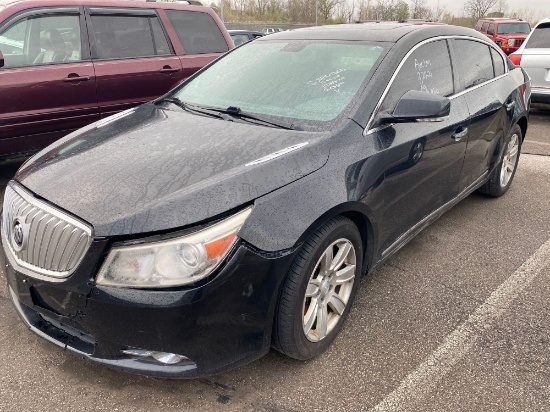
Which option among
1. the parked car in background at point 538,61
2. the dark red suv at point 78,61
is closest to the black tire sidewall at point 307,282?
the dark red suv at point 78,61

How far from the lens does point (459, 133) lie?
3.39m

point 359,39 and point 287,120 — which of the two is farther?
point 359,39

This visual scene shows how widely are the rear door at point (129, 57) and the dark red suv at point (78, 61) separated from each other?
0.03 ft

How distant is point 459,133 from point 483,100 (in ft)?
1.98

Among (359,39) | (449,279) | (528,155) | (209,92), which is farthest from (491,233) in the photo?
(528,155)

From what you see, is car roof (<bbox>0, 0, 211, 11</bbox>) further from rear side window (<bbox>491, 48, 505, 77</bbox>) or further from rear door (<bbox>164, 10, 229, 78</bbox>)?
rear side window (<bbox>491, 48, 505, 77</bbox>)

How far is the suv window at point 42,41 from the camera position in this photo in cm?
448

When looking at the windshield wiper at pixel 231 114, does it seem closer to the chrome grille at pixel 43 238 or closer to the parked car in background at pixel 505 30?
the chrome grille at pixel 43 238

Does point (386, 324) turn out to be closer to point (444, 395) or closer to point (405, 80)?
point (444, 395)

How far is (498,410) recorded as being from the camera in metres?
2.16

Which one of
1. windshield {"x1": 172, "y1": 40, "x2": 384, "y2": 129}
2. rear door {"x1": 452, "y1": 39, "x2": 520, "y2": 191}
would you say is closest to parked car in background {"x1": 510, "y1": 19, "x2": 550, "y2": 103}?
rear door {"x1": 452, "y1": 39, "x2": 520, "y2": 191}

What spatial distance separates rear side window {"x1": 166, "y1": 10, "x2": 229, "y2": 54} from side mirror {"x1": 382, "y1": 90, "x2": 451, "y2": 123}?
3.66m

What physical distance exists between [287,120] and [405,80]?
801 mm

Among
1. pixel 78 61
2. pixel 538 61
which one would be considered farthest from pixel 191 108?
pixel 538 61
